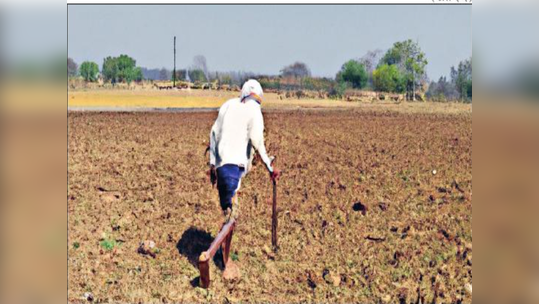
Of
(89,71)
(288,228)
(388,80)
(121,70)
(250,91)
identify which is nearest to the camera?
(250,91)

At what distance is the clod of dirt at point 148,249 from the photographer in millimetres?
7541

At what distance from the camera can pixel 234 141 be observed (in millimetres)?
6410

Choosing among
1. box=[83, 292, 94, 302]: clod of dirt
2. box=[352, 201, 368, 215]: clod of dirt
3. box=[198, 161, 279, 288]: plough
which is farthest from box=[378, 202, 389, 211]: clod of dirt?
box=[83, 292, 94, 302]: clod of dirt

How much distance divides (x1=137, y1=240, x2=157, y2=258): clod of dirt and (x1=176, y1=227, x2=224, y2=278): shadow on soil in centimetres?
26

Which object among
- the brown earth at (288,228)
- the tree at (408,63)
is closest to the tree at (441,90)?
the tree at (408,63)

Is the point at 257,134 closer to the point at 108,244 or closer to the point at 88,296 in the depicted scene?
the point at 88,296

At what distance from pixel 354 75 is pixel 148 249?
87.7m

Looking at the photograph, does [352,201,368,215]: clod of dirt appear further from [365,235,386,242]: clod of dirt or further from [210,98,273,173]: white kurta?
[210,98,273,173]: white kurta

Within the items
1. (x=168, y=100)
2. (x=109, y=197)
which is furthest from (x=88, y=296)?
(x=168, y=100)

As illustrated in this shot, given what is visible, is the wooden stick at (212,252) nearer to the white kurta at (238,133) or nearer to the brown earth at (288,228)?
the brown earth at (288,228)

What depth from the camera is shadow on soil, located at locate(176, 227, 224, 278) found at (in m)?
7.21

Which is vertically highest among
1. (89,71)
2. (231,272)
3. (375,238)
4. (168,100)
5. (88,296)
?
(89,71)
